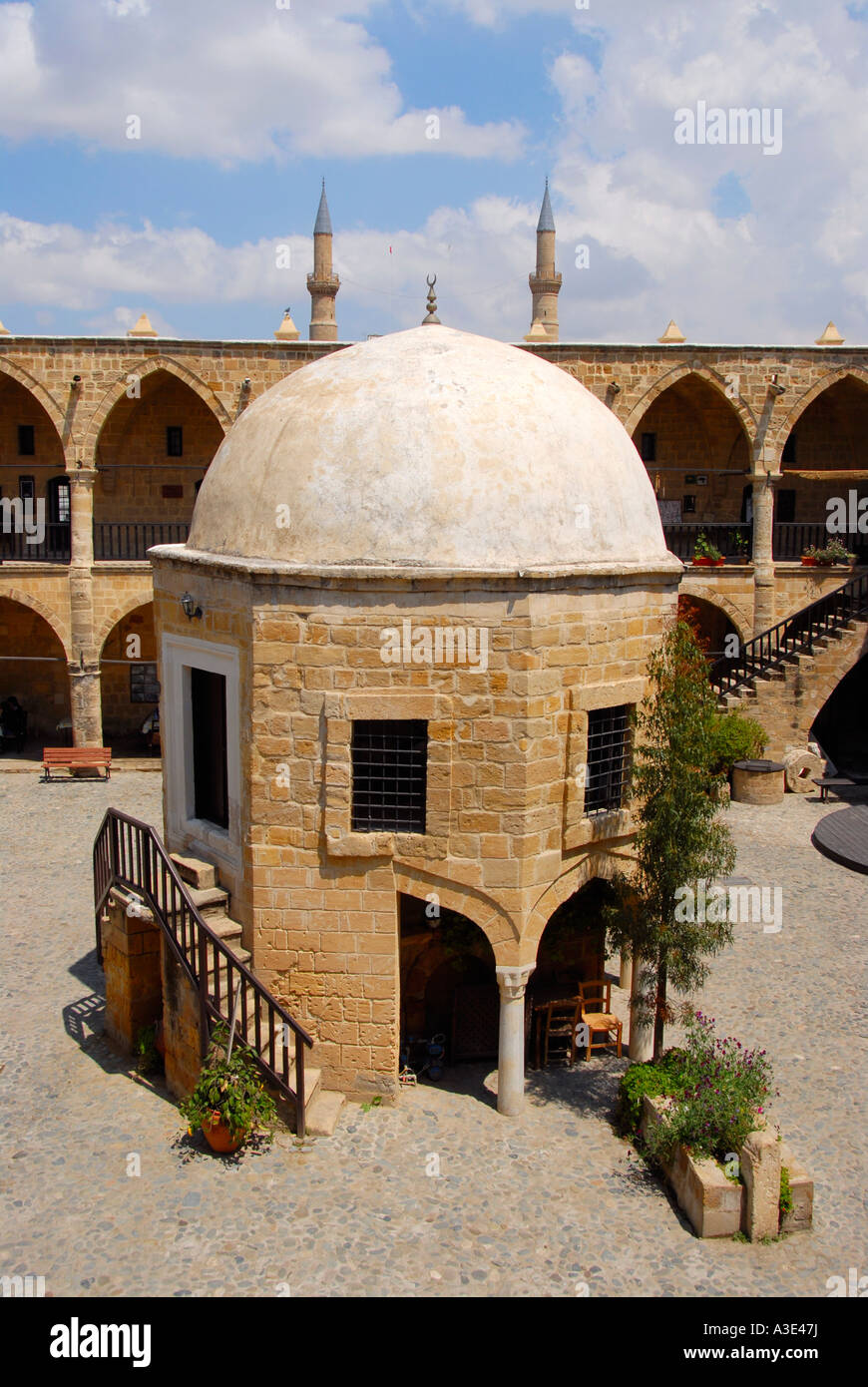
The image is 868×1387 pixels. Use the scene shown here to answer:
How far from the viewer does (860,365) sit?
21.5 m

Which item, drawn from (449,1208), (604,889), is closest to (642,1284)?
(449,1208)

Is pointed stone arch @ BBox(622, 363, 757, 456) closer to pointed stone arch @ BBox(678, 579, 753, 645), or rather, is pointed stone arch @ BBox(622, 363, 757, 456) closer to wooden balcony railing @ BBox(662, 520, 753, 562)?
wooden balcony railing @ BBox(662, 520, 753, 562)

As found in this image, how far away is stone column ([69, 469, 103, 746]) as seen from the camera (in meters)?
20.9

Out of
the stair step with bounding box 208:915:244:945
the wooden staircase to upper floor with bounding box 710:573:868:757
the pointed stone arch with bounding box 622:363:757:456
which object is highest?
the pointed stone arch with bounding box 622:363:757:456

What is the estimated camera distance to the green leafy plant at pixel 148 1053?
970 centimetres

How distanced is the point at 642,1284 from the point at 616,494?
5.98 m

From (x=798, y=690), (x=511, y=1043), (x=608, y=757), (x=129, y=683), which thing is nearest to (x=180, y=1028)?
(x=511, y=1043)

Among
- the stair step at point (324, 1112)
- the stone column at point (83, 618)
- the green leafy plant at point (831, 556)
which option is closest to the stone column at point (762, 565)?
the green leafy plant at point (831, 556)

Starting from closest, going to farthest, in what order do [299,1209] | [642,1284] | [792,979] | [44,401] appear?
[642,1284] → [299,1209] → [792,979] → [44,401]

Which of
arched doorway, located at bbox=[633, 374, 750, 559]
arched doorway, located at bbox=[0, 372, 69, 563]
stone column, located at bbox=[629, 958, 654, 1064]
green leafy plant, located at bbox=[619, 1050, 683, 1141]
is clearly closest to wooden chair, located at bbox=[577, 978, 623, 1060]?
stone column, located at bbox=[629, 958, 654, 1064]

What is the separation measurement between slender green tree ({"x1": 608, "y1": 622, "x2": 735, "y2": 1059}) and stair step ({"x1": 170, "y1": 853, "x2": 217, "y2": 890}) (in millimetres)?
3588

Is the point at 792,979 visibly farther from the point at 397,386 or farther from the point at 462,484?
the point at 397,386

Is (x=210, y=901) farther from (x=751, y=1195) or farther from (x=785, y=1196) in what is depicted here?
(x=785, y=1196)

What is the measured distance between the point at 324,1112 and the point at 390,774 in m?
2.77
